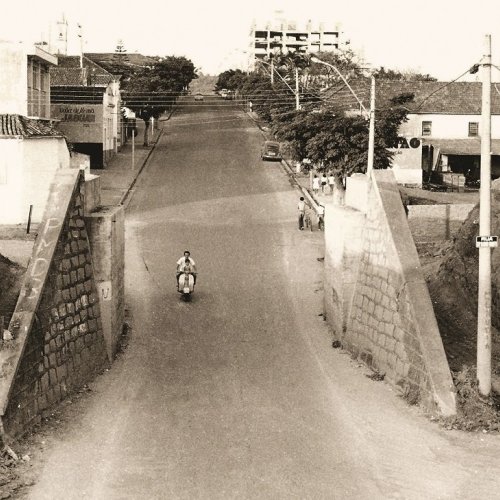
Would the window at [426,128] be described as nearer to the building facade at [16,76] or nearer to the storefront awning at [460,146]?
the storefront awning at [460,146]

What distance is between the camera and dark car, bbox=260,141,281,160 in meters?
50.8

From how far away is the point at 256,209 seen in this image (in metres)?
36.2

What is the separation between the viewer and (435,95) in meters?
55.7

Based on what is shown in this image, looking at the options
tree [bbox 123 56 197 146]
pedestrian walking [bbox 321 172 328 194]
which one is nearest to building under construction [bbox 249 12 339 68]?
tree [bbox 123 56 197 146]

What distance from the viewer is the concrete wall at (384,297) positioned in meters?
14.3

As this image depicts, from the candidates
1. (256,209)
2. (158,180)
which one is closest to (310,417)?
(256,209)

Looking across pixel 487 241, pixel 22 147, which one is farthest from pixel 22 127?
pixel 487 241

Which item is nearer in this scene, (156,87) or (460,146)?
(460,146)

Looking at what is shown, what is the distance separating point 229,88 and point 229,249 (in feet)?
261

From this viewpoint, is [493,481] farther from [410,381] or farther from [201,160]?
[201,160]

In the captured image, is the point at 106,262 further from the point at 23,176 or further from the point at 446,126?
the point at 446,126

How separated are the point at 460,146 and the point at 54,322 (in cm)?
4174

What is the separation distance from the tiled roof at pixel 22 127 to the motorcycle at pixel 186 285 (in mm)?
12177

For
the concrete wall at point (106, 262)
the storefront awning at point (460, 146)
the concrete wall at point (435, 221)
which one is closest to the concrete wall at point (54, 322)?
the concrete wall at point (106, 262)
